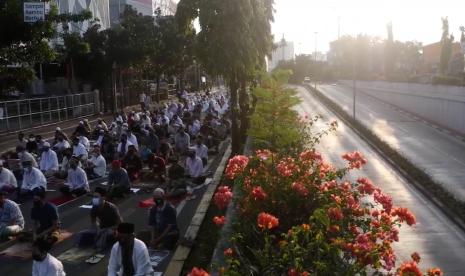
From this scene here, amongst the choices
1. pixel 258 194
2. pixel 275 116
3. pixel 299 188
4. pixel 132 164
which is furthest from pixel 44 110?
pixel 258 194

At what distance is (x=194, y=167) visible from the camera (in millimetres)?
18875

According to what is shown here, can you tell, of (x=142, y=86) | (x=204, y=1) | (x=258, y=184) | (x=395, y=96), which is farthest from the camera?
(x=142, y=86)

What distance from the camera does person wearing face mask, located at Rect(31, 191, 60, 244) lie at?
12633 millimetres

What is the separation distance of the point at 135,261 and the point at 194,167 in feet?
31.6

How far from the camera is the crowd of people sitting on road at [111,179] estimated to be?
968cm

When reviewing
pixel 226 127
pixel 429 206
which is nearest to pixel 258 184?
pixel 429 206

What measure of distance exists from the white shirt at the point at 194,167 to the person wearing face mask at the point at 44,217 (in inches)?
254

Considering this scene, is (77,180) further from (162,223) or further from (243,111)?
(243,111)

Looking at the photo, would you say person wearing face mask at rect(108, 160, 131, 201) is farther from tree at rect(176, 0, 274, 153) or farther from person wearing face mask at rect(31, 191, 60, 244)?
tree at rect(176, 0, 274, 153)

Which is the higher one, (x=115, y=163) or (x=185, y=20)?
(x=185, y=20)

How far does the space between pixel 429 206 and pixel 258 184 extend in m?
8.92

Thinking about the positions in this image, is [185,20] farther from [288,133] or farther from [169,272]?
[169,272]

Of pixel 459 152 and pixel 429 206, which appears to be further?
pixel 459 152

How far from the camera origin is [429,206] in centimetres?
1761
